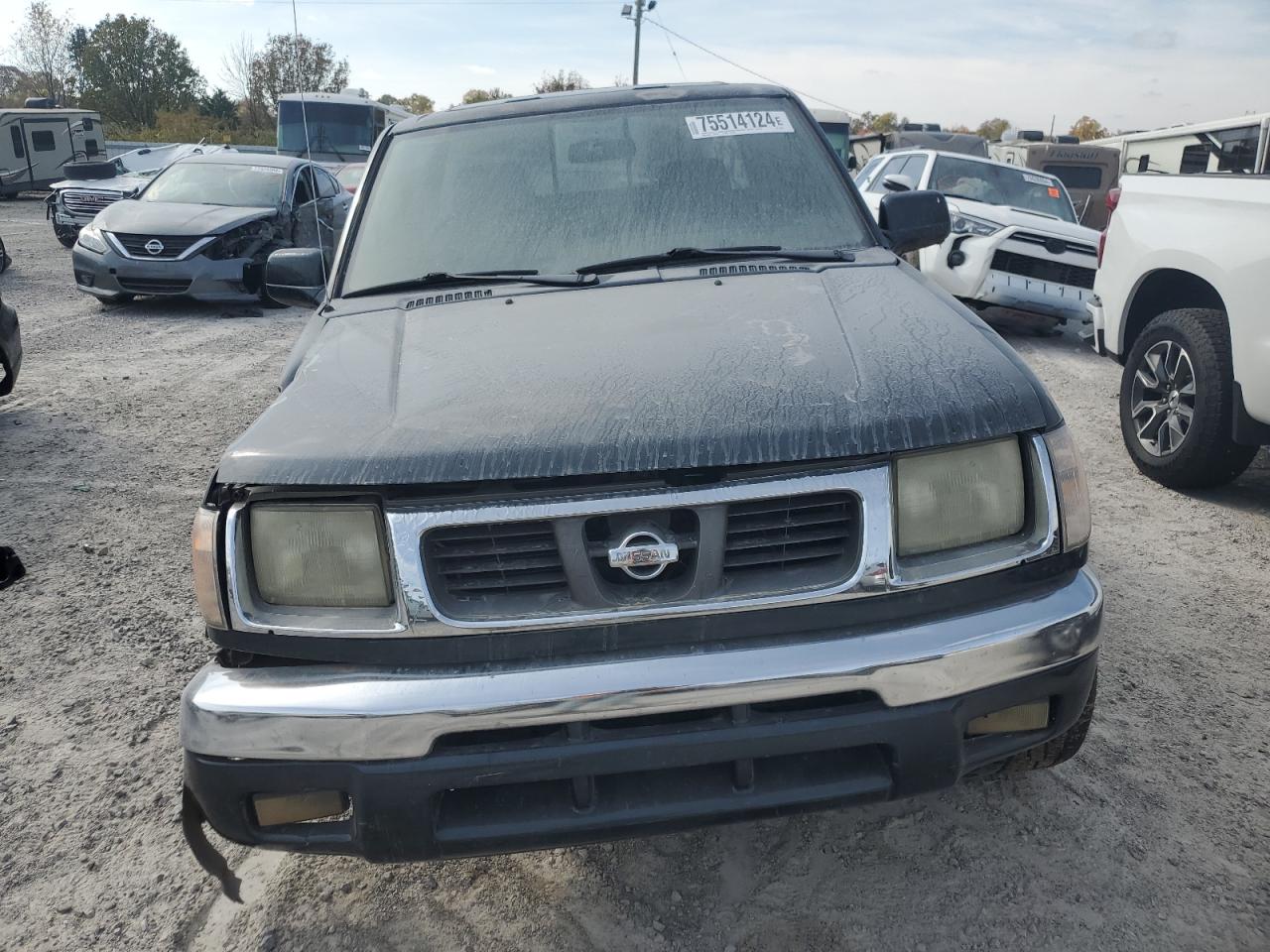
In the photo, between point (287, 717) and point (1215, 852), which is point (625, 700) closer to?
point (287, 717)

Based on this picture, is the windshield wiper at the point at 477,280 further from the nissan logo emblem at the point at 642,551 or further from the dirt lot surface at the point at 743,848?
the dirt lot surface at the point at 743,848

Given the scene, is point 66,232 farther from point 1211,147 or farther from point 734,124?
point 1211,147

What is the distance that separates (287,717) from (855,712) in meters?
1.03

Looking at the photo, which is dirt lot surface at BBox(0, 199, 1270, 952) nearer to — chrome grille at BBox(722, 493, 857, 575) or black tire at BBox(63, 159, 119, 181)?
chrome grille at BBox(722, 493, 857, 575)

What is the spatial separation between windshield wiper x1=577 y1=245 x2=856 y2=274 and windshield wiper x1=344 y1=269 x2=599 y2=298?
9 cm

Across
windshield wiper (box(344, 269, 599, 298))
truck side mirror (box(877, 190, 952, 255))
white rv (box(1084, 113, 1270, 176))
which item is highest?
white rv (box(1084, 113, 1270, 176))

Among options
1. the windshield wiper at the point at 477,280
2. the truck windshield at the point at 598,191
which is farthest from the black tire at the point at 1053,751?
the windshield wiper at the point at 477,280

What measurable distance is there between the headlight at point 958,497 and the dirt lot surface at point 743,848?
0.86 meters

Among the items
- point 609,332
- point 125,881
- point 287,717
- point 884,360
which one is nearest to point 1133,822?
point 884,360

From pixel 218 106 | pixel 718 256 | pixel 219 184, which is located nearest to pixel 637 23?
pixel 218 106

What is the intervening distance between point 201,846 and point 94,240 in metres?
9.78

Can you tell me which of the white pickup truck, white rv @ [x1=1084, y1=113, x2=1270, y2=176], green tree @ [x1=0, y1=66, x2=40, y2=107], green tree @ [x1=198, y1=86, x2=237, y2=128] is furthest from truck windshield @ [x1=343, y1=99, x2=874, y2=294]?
green tree @ [x1=0, y1=66, x2=40, y2=107]

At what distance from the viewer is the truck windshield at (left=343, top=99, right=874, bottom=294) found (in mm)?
2893

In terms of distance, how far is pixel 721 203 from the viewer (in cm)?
301
